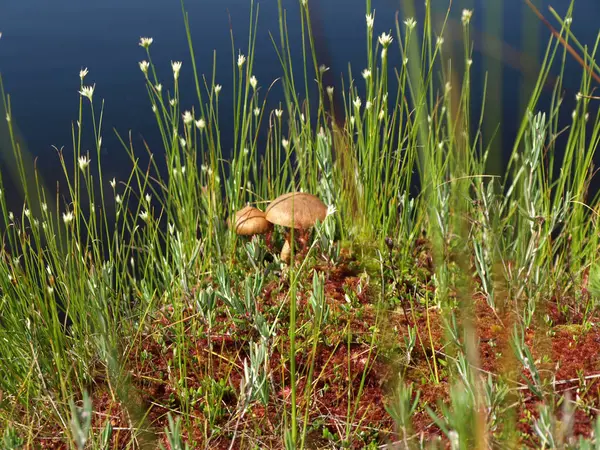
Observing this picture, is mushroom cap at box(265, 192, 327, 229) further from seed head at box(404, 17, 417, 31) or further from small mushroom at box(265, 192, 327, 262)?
seed head at box(404, 17, 417, 31)

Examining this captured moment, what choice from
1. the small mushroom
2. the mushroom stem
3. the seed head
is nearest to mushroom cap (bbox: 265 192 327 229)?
the small mushroom

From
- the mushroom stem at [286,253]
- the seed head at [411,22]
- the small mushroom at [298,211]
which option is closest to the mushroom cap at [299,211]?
the small mushroom at [298,211]

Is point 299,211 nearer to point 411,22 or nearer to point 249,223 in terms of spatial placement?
point 249,223

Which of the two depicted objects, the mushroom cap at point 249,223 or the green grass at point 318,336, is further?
the mushroom cap at point 249,223

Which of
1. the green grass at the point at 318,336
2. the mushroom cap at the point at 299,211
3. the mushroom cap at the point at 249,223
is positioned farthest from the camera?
the mushroom cap at the point at 249,223

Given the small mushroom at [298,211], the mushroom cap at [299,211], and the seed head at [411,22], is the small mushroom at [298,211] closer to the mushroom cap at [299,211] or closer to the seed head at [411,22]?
the mushroom cap at [299,211]

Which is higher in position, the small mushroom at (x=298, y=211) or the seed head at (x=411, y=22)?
the seed head at (x=411, y=22)

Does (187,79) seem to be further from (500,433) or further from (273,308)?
(500,433)

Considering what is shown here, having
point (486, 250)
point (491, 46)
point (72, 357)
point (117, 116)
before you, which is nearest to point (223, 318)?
point (72, 357)
